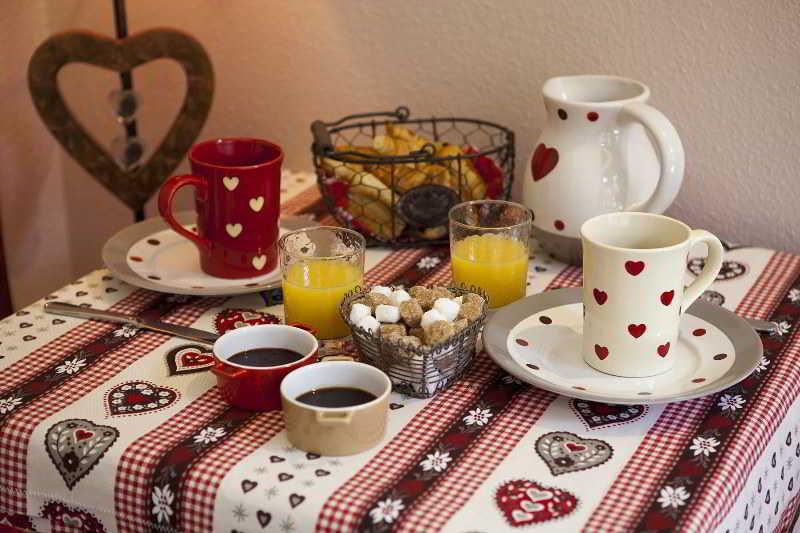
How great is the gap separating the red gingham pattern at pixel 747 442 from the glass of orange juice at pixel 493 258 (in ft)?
0.91

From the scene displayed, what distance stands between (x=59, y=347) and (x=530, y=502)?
53 cm

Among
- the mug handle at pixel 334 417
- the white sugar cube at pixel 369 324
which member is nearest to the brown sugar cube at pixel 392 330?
the white sugar cube at pixel 369 324

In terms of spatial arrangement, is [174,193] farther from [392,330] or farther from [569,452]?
[569,452]

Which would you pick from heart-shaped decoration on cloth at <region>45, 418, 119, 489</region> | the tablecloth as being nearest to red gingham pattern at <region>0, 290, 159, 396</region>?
the tablecloth

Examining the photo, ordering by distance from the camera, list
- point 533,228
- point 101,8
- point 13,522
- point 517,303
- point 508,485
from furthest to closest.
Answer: point 101,8 → point 533,228 → point 517,303 → point 13,522 → point 508,485

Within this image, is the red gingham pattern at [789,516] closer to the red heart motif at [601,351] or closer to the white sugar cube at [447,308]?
the red heart motif at [601,351]

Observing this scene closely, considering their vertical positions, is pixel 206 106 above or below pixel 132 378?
above

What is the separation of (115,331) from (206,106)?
62 centimetres

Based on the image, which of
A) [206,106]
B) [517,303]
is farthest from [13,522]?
[206,106]

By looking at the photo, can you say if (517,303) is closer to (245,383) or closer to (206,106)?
(245,383)

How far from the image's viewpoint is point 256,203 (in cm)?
121

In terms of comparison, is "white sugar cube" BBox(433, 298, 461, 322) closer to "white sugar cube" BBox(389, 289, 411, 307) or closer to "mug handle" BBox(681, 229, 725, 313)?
"white sugar cube" BBox(389, 289, 411, 307)

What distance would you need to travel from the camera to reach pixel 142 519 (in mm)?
900

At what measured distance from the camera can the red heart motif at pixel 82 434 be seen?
0.93 meters
